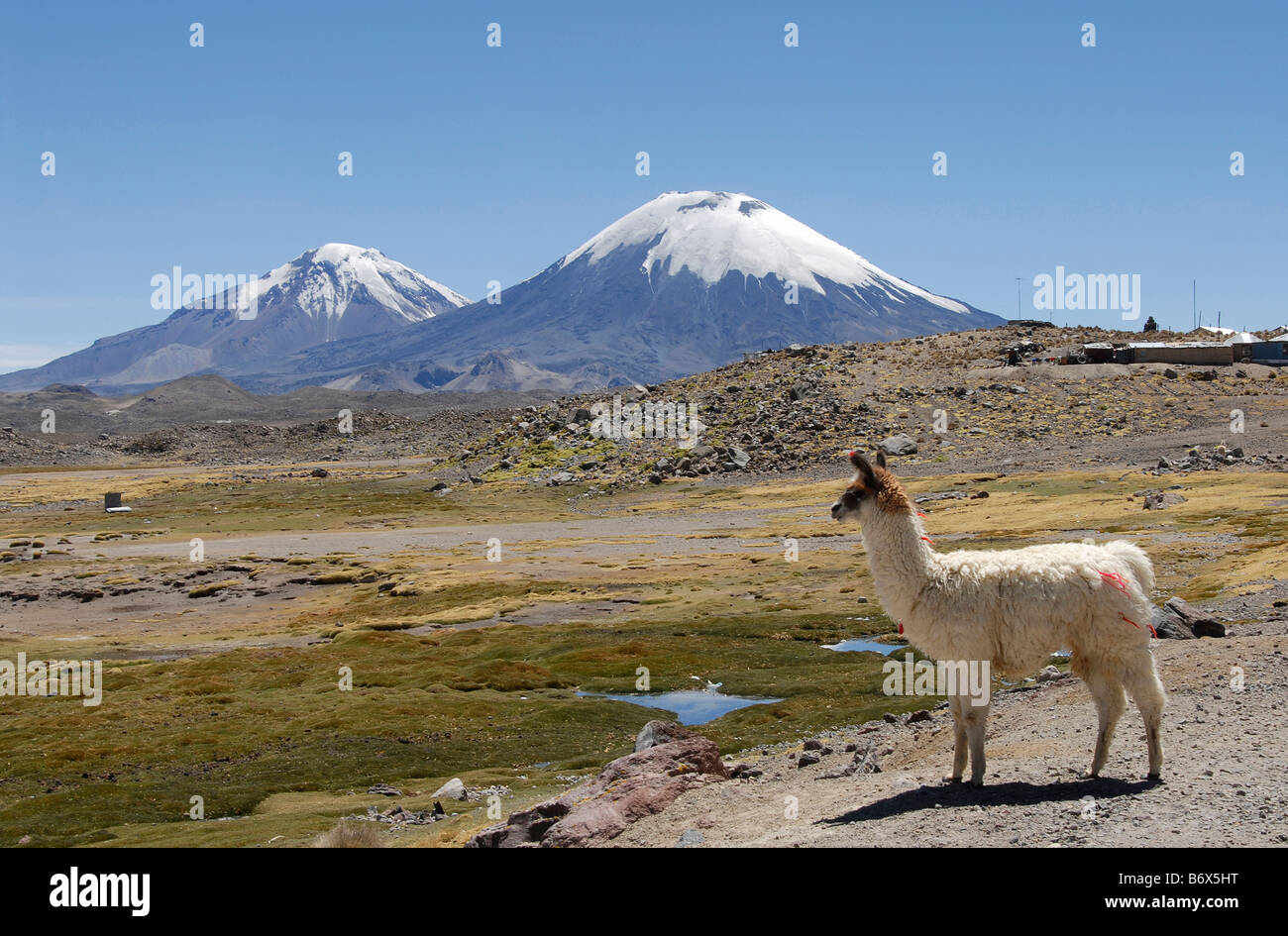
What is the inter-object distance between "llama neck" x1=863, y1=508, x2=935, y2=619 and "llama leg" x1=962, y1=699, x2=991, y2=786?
135 centimetres

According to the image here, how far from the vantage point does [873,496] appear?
12.8 metres

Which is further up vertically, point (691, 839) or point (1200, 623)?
point (1200, 623)

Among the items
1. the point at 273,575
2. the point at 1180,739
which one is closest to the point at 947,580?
the point at 1180,739

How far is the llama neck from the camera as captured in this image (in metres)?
12.6

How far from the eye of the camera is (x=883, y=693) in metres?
27.6

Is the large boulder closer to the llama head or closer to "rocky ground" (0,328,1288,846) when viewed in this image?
"rocky ground" (0,328,1288,846)

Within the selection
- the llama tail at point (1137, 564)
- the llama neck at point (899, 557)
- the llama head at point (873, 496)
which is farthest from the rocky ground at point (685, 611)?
the llama head at point (873, 496)

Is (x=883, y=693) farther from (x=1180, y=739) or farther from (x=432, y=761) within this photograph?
(x=1180, y=739)

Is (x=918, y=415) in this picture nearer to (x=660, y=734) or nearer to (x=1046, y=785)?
(x=660, y=734)

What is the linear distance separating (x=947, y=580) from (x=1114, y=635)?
1.92 m

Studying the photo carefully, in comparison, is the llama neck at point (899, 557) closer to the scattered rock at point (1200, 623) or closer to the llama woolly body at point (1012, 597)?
the llama woolly body at point (1012, 597)

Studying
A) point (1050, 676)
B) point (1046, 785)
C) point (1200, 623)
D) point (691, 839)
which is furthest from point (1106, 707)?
point (1200, 623)

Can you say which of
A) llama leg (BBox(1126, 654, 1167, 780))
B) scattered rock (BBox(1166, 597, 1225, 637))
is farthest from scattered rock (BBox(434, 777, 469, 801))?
scattered rock (BBox(1166, 597, 1225, 637))

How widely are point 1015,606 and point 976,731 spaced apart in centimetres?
151
